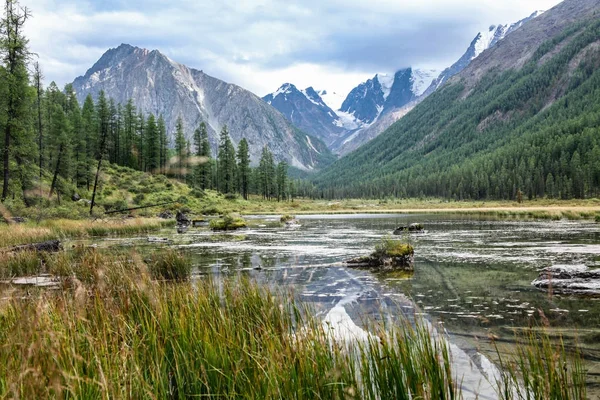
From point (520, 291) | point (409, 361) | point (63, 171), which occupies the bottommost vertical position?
point (520, 291)

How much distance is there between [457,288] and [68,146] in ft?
192

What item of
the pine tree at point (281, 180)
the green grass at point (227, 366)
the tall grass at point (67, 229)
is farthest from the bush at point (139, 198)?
the pine tree at point (281, 180)

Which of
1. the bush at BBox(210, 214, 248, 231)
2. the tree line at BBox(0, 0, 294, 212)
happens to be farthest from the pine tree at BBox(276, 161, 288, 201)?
the bush at BBox(210, 214, 248, 231)

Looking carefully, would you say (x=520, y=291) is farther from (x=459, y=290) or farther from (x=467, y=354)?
(x=467, y=354)

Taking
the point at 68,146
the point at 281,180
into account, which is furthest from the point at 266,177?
the point at 68,146

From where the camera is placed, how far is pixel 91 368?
15.2 feet

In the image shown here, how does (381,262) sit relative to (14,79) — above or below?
below

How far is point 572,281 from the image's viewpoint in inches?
497

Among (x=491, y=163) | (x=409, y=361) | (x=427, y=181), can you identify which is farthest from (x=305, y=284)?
(x=427, y=181)

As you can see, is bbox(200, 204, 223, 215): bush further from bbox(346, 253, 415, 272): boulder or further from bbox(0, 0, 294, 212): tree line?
bbox(346, 253, 415, 272): boulder

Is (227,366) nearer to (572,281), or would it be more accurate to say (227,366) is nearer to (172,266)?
(172,266)

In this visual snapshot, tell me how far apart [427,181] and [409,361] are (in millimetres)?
184544

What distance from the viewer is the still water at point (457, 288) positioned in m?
7.92

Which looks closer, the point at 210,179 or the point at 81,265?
the point at 81,265
